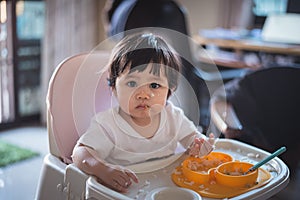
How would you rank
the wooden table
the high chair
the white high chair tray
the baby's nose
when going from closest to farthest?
1. the white high chair tray
2. the baby's nose
3. the high chair
4. the wooden table

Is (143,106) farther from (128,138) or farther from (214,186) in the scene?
(214,186)

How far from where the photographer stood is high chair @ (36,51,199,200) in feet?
3.61

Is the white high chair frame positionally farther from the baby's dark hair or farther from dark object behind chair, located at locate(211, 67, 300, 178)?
dark object behind chair, located at locate(211, 67, 300, 178)

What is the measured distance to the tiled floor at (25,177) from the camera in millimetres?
1914

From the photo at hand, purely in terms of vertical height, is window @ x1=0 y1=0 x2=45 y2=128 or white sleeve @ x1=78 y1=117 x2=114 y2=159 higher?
white sleeve @ x1=78 y1=117 x2=114 y2=159

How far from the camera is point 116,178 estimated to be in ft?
2.99

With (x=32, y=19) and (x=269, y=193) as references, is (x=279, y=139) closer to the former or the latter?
(x=269, y=193)

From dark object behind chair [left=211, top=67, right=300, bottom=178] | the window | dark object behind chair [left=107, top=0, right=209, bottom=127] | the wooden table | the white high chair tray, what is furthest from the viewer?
the window

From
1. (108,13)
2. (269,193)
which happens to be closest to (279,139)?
(269,193)

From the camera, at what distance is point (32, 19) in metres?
2.99

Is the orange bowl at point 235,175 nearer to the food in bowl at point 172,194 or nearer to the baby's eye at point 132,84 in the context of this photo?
the food in bowl at point 172,194

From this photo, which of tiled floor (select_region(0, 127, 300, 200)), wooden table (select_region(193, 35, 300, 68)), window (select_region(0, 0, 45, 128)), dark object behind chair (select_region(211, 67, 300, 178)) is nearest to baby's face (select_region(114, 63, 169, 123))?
Answer: dark object behind chair (select_region(211, 67, 300, 178))

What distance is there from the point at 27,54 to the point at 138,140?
2185 millimetres

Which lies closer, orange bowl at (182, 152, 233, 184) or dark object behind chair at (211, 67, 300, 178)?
orange bowl at (182, 152, 233, 184)
